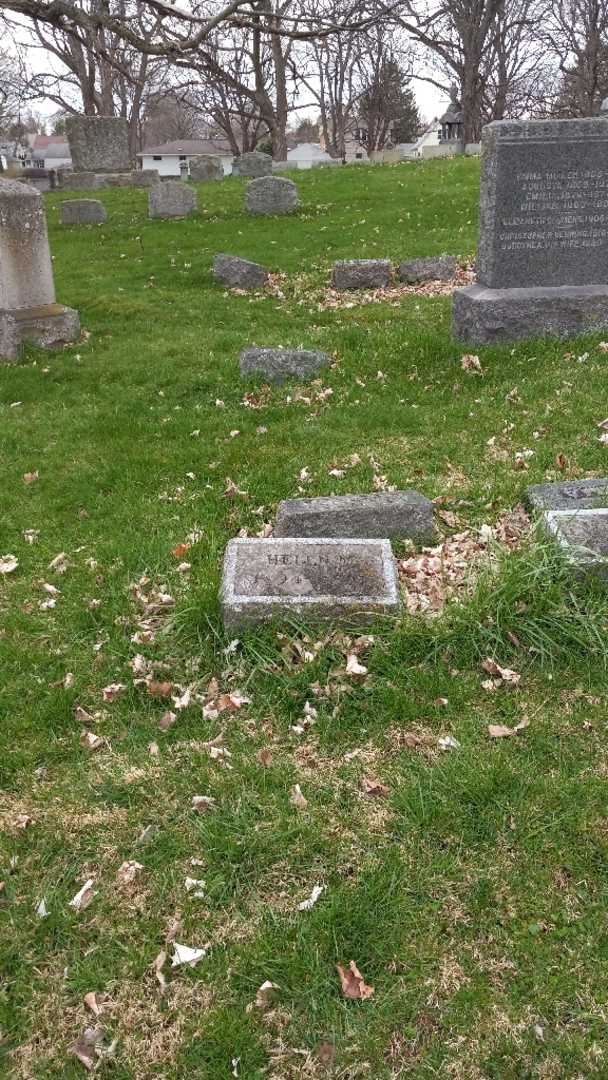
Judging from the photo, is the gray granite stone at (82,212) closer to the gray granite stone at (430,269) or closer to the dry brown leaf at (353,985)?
the gray granite stone at (430,269)

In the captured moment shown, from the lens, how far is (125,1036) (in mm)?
2422

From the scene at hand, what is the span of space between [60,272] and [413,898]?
13182 mm

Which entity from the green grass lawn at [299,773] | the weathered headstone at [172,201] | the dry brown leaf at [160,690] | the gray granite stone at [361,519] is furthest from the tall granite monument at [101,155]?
the dry brown leaf at [160,690]

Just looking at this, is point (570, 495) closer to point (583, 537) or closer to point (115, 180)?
point (583, 537)

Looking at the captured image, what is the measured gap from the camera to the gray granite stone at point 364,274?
37.2ft

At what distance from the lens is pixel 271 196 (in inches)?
665

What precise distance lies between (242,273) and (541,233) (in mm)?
5463

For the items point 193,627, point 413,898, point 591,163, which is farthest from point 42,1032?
point 591,163

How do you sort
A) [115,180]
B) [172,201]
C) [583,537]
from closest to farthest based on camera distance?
[583,537] → [172,201] → [115,180]

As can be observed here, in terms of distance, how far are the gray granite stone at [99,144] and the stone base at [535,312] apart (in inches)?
761

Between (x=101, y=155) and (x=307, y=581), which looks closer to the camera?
(x=307, y=581)

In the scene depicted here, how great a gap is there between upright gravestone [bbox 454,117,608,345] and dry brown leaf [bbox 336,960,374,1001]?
21.5 ft

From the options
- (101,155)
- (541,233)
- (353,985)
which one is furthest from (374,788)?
(101,155)

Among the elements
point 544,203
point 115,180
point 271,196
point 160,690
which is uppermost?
point 115,180
